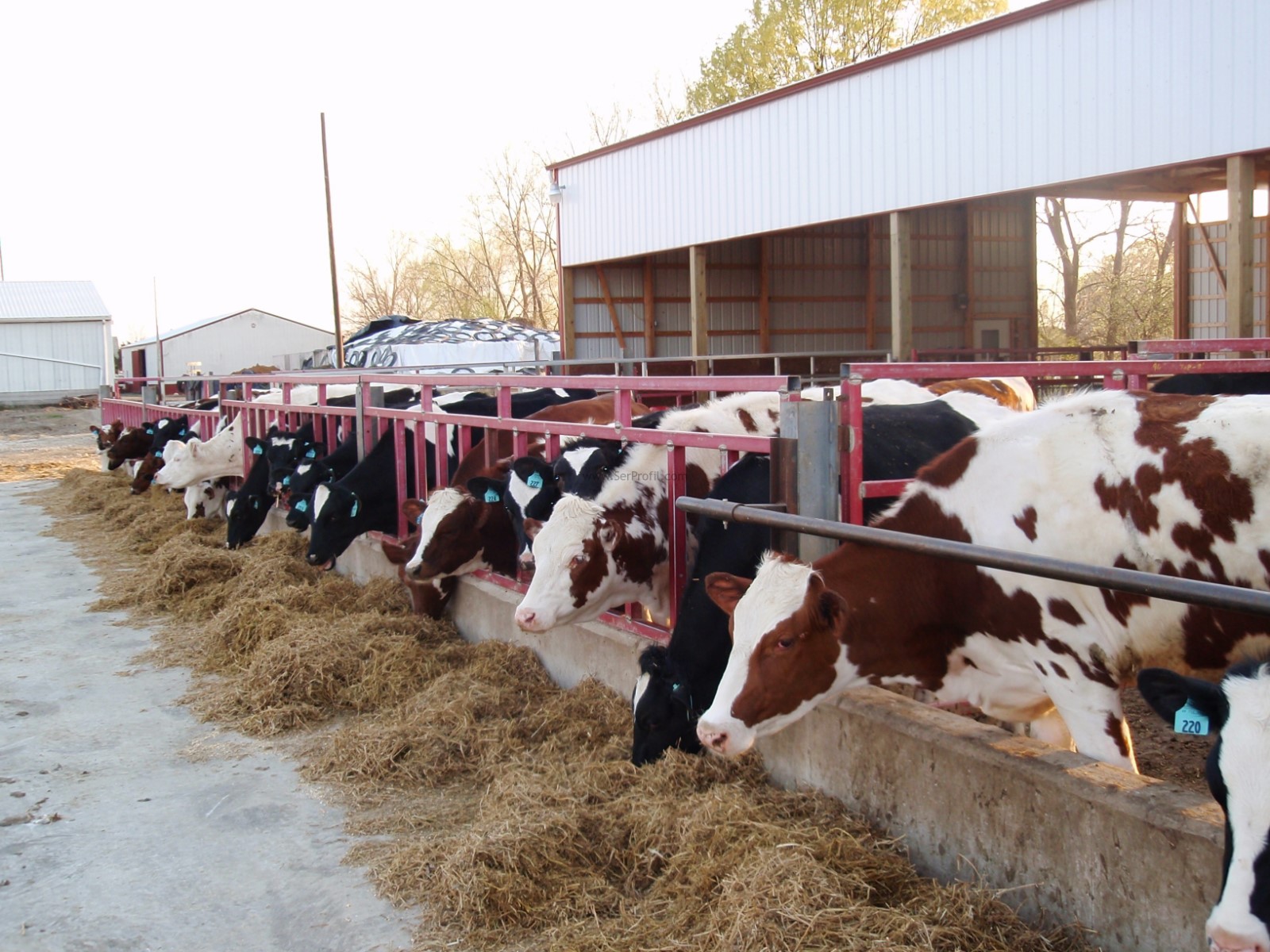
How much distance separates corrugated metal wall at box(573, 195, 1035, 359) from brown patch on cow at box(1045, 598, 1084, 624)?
2157cm

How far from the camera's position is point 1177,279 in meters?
19.0

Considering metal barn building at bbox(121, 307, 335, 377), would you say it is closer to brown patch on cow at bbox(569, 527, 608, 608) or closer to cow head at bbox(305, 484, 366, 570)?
cow head at bbox(305, 484, 366, 570)

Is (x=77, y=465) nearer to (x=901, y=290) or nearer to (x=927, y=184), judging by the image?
(x=901, y=290)

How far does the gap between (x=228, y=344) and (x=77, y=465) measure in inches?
1608

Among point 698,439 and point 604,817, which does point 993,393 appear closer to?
point 698,439

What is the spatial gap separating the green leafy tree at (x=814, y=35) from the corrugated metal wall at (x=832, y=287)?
9.76 meters

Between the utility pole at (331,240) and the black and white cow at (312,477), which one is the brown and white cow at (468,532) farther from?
the utility pole at (331,240)

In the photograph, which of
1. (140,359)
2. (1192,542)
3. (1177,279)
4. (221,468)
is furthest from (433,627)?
(140,359)

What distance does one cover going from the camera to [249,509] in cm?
1044

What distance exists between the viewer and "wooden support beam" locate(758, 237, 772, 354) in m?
25.9

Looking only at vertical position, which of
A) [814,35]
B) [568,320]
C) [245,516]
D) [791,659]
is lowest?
[245,516]

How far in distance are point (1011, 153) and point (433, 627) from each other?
34.6 feet

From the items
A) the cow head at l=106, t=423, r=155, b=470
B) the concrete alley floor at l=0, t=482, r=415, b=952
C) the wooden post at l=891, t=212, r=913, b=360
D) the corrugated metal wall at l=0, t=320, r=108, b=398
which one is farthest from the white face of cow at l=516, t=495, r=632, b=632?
Result: the corrugated metal wall at l=0, t=320, r=108, b=398

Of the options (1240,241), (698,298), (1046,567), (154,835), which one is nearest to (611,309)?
(698,298)
